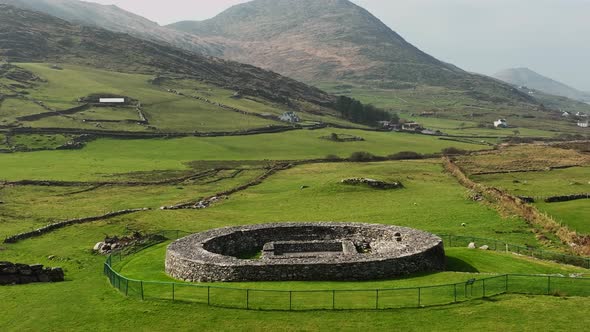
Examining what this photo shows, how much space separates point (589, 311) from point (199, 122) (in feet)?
538

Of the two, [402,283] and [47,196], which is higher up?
[402,283]

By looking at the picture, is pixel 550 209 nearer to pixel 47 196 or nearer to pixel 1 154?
pixel 47 196

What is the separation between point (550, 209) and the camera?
70188 mm

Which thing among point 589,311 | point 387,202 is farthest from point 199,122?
point 589,311

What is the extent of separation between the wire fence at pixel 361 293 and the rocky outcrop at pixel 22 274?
7875mm

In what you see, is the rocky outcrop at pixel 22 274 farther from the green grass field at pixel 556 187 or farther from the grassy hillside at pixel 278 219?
the green grass field at pixel 556 187

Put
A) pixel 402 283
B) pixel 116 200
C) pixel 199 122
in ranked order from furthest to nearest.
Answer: pixel 199 122 < pixel 116 200 < pixel 402 283

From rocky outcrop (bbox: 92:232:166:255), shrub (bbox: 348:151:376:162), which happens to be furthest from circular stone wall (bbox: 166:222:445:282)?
shrub (bbox: 348:151:376:162)

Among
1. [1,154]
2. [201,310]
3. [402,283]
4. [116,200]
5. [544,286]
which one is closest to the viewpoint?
[201,310]

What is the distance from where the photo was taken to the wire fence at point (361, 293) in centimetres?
3403

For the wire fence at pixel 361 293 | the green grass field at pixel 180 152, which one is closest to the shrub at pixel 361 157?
the green grass field at pixel 180 152

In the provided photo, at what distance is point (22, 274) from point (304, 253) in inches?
957

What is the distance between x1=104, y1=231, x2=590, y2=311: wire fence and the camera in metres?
34.0

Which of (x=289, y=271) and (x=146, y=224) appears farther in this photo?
(x=146, y=224)
